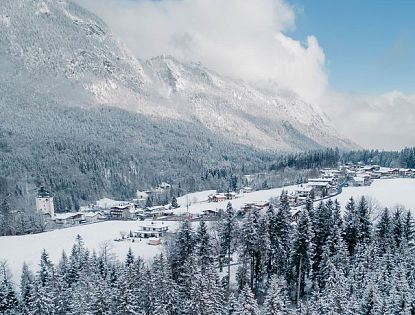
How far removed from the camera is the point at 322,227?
56250 millimetres

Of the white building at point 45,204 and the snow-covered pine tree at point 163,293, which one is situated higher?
the white building at point 45,204

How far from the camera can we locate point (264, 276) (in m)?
59.5

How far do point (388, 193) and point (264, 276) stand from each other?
71613 mm

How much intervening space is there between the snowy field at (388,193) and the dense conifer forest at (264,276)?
40.0 meters

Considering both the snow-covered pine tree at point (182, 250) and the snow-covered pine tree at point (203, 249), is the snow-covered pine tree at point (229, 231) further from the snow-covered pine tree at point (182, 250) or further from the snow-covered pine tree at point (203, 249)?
the snow-covered pine tree at point (182, 250)

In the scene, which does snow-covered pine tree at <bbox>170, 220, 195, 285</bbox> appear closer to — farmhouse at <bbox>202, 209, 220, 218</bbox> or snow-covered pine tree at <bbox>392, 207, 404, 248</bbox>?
snow-covered pine tree at <bbox>392, 207, 404, 248</bbox>

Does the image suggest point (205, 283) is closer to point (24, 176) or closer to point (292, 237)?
point (292, 237)

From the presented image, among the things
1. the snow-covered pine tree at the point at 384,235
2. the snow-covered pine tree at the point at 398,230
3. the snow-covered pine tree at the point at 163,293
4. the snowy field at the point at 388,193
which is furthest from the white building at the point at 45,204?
the snow-covered pine tree at the point at 398,230

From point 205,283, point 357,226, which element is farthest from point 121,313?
point 357,226

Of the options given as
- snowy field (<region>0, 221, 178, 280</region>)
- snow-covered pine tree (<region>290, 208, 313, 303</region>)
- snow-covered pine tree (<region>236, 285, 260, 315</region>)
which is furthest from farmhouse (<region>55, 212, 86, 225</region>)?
snow-covered pine tree (<region>236, 285, 260, 315</region>)

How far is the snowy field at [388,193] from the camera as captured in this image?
100312mm

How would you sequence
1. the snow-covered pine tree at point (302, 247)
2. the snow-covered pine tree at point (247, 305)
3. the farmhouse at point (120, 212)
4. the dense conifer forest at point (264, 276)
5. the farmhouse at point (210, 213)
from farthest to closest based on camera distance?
the farmhouse at point (120, 212) < the farmhouse at point (210, 213) < the snow-covered pine tree at point (302, 247) < the dense conifer forest at point (264, 276) < the snow-covered pine tree at point (247, 305)

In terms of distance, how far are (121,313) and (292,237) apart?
77.7ft

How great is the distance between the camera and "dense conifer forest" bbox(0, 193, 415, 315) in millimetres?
41844
